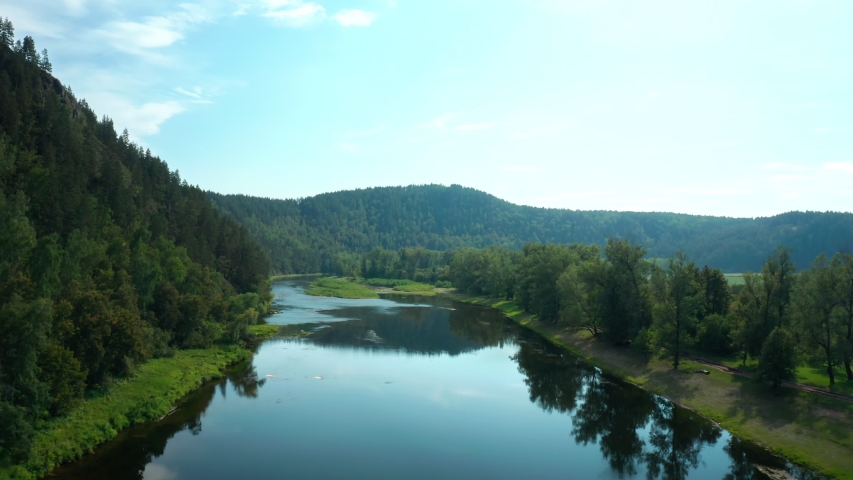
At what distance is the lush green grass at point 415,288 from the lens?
149 meters

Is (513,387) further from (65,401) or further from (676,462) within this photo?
(65,401)

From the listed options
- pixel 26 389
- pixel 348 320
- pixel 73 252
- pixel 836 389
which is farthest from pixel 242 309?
pixel 836 389

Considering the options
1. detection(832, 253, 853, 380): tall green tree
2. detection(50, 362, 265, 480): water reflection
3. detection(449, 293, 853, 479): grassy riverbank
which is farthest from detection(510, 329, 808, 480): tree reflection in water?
detection(50, 362, 265, 480): water reflection

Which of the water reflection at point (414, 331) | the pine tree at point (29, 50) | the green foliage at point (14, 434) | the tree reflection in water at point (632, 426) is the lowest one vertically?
the tree reflection in water at point (632, 426)

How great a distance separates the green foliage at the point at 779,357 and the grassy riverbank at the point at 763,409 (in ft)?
4.50

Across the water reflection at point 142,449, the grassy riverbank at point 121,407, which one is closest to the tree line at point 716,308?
the water reflection at point 142,449

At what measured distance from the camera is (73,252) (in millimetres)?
39062

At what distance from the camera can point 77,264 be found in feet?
129

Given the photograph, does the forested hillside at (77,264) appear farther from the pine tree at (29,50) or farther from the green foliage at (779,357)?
the green foliage at (779,357)

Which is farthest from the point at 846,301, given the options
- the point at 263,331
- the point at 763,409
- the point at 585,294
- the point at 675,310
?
the point at 263,331

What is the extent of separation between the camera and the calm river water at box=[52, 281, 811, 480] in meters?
28.9

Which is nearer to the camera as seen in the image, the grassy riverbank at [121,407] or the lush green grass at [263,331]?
the grassy riverbank at [121,407]

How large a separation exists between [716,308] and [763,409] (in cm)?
2425

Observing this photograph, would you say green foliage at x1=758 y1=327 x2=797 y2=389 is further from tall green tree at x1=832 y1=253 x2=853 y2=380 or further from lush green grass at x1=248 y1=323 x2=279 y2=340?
lush green grass at x1=248 y1=323 x2=279 y2=340
